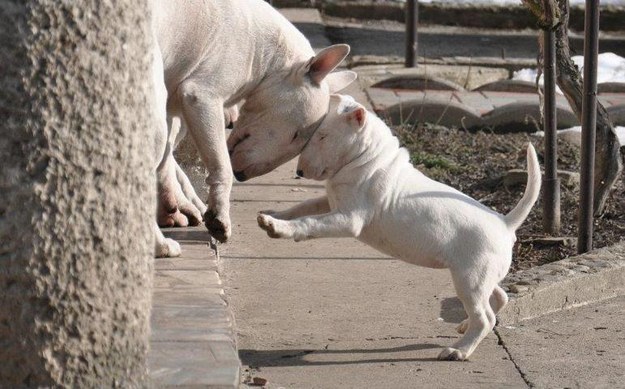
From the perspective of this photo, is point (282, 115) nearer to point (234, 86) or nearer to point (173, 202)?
point (234, 86)

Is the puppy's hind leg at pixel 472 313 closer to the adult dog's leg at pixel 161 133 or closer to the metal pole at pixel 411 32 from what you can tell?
the adult dog's leg at pixel 161 133

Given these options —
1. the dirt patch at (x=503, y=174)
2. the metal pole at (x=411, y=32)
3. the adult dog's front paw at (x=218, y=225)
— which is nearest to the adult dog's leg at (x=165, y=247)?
the adult dog's front paw at (x=218, y=225)

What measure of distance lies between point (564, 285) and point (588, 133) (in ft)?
2.84

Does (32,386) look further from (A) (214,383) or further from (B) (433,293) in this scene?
(B) (433,293)

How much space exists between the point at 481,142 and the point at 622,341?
3546mm

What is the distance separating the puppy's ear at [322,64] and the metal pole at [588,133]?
131cm

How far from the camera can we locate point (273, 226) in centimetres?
417

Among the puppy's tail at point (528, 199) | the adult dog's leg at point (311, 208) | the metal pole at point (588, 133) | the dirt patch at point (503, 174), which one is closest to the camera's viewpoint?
the puppy's tail at point (528, 199)

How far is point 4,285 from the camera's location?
2428mm

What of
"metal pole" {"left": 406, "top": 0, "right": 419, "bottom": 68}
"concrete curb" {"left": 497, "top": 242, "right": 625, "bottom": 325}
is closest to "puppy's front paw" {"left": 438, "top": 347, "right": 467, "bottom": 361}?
"concrete curb" {"left": 497, "top": 242, "right": 625, "bottom": 325}

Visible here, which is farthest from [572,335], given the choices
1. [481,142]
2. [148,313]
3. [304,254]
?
[481,142]

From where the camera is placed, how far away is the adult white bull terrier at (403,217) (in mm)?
4281

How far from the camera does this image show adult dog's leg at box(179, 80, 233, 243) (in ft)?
15.8

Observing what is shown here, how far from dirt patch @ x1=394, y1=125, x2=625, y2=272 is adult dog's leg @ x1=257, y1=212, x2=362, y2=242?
53.4 inches
